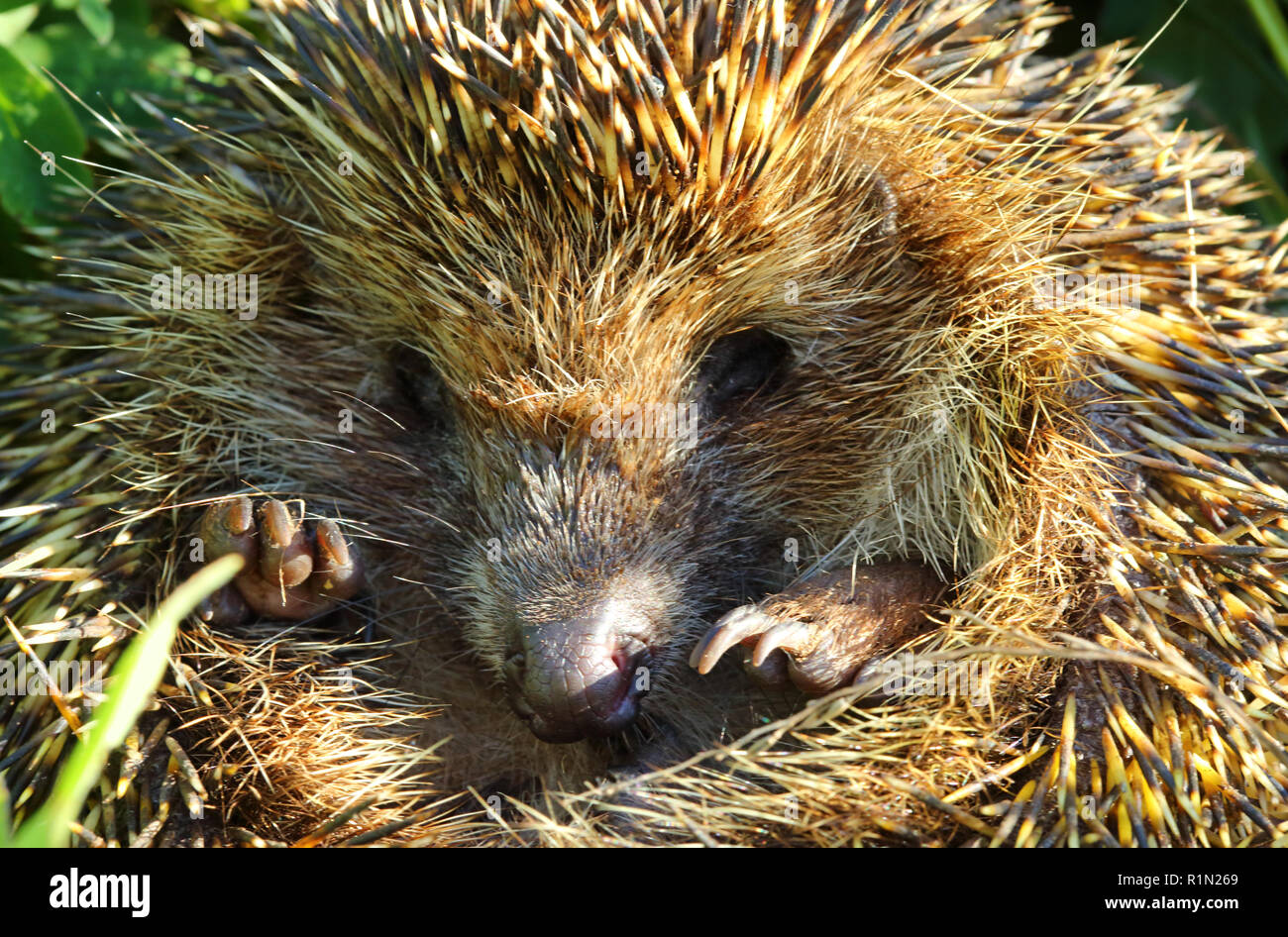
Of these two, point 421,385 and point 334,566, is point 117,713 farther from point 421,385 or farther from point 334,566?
point 421,385

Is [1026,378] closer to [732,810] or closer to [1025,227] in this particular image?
[1025,227]

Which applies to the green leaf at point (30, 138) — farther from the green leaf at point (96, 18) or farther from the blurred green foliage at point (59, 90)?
the green leaf at point (96, 18)

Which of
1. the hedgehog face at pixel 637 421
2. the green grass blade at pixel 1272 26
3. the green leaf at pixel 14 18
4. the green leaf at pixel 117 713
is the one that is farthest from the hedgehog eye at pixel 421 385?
the green grass blade at pixel 1272 26

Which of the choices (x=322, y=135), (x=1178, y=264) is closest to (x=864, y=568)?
(x=1178, y=264)

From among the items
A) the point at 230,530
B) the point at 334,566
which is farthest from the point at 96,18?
the point at 334,566

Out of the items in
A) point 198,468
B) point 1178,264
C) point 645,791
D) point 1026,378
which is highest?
point 1178,264

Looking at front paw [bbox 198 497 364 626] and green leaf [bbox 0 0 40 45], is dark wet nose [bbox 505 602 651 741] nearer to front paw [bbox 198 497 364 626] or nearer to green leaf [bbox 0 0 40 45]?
front paw [bbox 198 497 364 626]

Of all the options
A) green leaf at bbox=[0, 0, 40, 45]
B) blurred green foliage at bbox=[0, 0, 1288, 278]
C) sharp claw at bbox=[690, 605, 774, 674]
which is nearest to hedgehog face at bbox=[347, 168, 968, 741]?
sharp claw at bbox=[690, 605, 774, 674]
